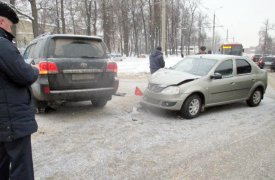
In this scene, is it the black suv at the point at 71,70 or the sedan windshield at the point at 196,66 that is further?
the sedan windshield at the point at 196,66

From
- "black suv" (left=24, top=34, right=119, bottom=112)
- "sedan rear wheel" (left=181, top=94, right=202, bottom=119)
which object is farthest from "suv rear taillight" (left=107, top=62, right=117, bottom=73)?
"sedan rear wheel" (left=181, top=94, right=202, bottom=119)

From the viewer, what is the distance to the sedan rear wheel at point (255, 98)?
28.8 feet

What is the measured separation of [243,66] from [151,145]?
4.62 m

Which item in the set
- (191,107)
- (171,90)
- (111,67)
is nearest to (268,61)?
(191,107)

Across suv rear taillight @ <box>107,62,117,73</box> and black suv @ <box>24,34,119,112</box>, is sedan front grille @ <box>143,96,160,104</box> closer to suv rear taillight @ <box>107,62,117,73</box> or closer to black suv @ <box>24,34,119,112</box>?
black suv @ <box>24,34,119,112</box>

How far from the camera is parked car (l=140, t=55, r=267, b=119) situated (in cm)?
711

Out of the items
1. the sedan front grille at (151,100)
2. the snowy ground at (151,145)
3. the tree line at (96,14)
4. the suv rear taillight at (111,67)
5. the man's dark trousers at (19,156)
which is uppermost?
the tree line at (96,14)

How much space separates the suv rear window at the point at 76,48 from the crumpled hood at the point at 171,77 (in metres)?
1.52

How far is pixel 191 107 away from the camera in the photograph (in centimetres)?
724

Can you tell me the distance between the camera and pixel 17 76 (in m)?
2.62

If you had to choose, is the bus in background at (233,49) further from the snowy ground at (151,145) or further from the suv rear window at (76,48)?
the suv rear window at (76,48)

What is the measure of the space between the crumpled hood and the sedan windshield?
0.30 metres

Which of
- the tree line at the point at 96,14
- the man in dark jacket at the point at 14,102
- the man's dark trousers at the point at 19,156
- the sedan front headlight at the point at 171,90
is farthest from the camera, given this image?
the tree line at the point at 96,14

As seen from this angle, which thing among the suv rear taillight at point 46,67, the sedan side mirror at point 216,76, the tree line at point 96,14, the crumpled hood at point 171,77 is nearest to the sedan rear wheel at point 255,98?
the sedan side mirror at point 216,76
